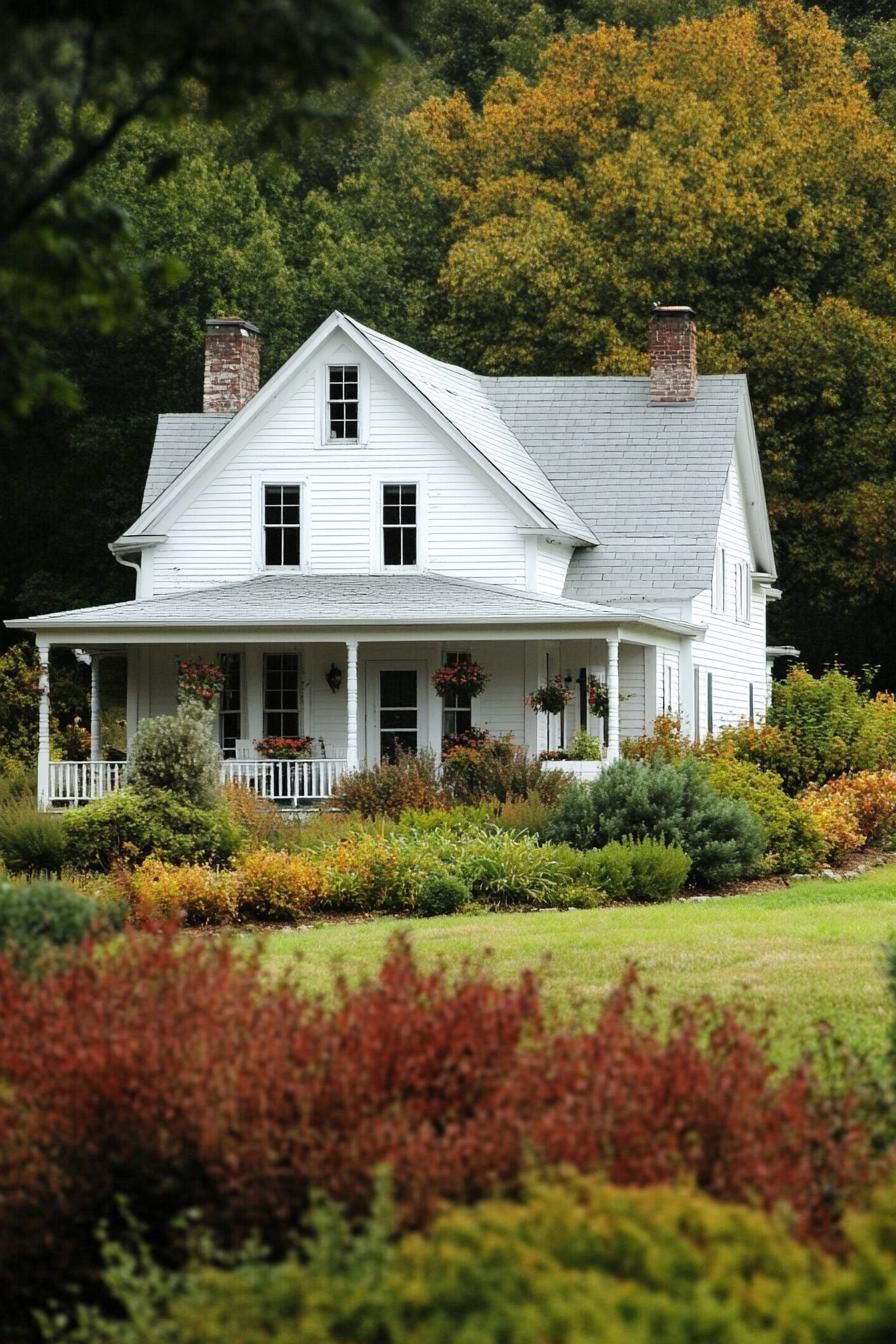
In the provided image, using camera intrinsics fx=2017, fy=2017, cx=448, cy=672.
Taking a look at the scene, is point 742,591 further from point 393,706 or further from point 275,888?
point 275,888

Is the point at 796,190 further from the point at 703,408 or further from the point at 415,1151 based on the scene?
the point at 415,1151

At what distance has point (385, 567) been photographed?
31234 millimetres

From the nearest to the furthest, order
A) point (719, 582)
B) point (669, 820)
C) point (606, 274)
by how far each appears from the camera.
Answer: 1. point (669, 820)
2. point (719, 582)
3. point (606, 274)

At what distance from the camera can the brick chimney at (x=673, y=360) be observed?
35000 mm

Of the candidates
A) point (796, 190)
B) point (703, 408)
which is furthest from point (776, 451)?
point (703, 408)

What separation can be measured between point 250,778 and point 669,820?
8305 mm

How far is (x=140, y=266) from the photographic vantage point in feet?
24.1

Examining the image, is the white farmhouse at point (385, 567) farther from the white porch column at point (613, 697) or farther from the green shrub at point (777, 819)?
the green shrub at point (777, 819)

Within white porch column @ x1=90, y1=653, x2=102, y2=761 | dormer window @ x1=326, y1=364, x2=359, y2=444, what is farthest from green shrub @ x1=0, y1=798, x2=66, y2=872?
dormer window @ x1=326, y1=364, x2=359, y2=444

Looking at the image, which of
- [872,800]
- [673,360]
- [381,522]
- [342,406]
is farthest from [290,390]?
[872,800]

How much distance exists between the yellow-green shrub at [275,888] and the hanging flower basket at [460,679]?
9919 millimetres

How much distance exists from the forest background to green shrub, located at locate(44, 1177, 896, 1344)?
3672 centimetres

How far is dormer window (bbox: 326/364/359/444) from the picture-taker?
3144 centimetres

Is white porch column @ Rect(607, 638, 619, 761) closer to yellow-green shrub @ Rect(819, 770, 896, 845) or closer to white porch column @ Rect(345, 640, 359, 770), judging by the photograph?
yellow-green shrub @ Rect(819, 770, 896, 845)
